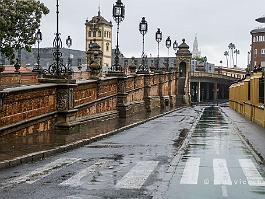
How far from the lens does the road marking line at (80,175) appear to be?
11.1 metres

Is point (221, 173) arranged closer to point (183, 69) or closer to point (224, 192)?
point (224, 192)

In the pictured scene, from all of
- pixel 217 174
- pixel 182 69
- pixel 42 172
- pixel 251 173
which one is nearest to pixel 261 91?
pixel 251 173

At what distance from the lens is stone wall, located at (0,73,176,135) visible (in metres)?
18.6

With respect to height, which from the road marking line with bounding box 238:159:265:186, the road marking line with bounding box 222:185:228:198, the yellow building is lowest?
the road marking line with bounding box 238:159:265:186

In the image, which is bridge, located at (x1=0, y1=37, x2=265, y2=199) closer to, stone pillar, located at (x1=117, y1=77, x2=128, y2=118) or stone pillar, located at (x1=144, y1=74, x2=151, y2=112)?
stone pillar, located at (x1=117, y1=77, x2=128, y2=118)

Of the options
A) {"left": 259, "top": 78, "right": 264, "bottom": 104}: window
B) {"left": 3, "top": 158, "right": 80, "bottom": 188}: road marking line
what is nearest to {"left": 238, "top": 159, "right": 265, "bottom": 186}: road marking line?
{"left": 3, "top": 158, "right": 80, "bottom": 188}: road marking line

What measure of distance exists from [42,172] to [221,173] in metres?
3.98

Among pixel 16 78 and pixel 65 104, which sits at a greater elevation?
pixel 16 78

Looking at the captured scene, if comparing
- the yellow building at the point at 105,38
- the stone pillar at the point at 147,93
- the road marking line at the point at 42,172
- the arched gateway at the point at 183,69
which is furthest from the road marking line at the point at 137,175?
the yellow building at the point at 105,38

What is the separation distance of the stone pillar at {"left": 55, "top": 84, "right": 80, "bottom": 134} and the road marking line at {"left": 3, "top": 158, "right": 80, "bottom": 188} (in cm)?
730

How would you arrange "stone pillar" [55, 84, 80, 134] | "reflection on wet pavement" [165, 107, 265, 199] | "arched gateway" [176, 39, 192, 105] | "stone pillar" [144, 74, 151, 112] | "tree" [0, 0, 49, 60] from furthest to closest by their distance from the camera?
"arched gateway" [176, 39, 192, 105], "tree" [0, 0, 49, 60], "stone pillar" [144, 74, 151, 112], "stone pillar" [55, 84, 80, 134], "reflection on wet pavement" [165, 107, 265, 199]

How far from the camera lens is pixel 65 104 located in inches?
888

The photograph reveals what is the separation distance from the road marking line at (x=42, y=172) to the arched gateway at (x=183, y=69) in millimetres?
64466

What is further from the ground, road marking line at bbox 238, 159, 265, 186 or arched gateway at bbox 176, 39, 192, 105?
arched gateway at bbox 176, 39, 192, 105
